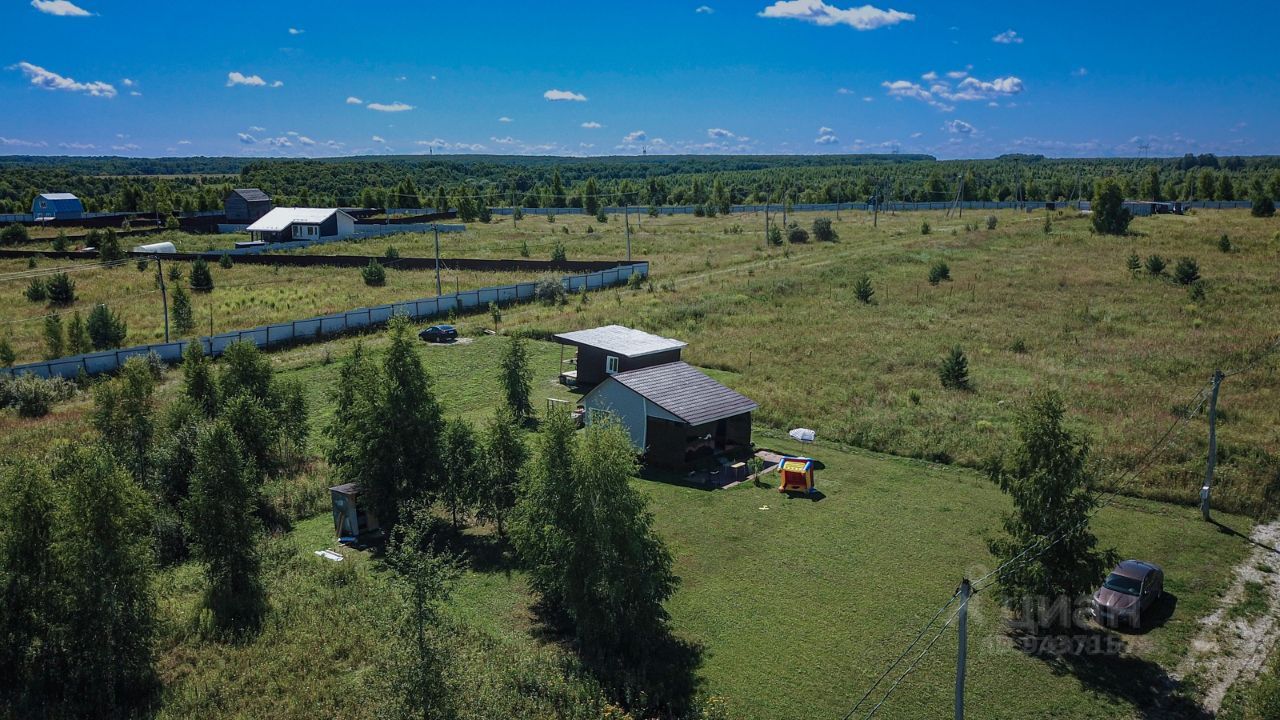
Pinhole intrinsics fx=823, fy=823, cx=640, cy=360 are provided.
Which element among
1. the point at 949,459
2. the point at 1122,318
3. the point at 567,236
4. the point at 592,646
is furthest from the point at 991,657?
the point at 567,236

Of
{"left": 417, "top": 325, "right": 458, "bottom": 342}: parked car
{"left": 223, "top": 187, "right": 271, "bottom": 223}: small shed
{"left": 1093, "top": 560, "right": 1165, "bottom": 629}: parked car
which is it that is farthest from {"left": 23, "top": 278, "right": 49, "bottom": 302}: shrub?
{"left": 1093, "top": 560, "right": 1165, "bottom": 629}: parked car

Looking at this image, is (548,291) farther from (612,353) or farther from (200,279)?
(200,279)

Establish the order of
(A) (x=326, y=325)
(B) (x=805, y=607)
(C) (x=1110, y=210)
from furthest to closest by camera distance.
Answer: (C) (x=1110, y=210) < (A) (x=326, y=325) < (B) (x=805, y=607)

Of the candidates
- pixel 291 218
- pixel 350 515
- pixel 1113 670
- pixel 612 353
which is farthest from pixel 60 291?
pixel 1113 670

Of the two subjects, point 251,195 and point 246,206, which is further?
point 251,195

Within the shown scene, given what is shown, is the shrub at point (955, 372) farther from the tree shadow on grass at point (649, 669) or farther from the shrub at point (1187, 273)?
the shrub at point (1187, 273)

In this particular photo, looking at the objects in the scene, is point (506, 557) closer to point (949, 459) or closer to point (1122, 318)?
point (949, 459)

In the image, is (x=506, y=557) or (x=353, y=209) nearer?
(x=506, y=557)
